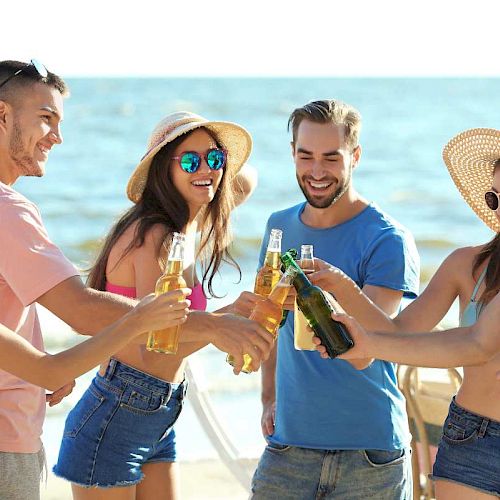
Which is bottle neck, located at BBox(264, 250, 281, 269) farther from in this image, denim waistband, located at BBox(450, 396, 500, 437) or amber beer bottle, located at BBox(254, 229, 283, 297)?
denim waistband, located at BBox(450, 396, 500, 437)

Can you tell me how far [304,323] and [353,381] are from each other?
24.0 inches

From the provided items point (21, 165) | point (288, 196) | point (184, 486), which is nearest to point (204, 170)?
point (21, 165)

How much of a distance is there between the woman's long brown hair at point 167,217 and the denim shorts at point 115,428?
1.26 feet

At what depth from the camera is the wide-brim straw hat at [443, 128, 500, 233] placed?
3.85 meters

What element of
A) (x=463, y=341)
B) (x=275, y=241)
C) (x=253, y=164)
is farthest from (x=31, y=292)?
(x=253, y=164)

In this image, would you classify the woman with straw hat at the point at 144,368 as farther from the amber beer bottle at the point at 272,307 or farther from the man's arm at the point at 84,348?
the man's arm at the point at 84,348

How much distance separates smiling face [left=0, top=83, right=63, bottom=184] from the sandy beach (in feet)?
10.7

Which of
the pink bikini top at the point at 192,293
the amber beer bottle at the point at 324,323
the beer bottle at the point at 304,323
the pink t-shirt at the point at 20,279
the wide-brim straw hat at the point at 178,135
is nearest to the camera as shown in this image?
the pink t-shirt at the point at 20,279

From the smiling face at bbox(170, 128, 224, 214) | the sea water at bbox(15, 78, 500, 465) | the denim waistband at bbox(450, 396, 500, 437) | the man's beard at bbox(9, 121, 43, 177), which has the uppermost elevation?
the sea water at bbox(15, 78, 500, 465)

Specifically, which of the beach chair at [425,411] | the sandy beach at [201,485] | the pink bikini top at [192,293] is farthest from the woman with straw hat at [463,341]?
the sandy beach at [201,485]

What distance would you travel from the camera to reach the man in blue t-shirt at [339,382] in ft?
13.2

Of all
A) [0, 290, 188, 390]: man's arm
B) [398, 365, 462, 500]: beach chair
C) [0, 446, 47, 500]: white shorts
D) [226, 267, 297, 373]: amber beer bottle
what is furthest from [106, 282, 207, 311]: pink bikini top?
[398, 365, 462, 500]: beach chair

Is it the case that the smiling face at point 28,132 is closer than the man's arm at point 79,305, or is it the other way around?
the man's arm at point 79,305

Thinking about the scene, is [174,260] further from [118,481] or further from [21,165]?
[118,481]
